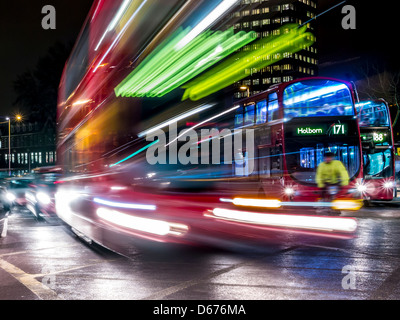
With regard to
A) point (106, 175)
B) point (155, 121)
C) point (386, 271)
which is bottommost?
point (386, 271)

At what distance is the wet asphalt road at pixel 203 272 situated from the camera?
566 cm

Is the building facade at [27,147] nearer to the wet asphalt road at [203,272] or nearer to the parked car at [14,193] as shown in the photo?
the parked car at [14,193]

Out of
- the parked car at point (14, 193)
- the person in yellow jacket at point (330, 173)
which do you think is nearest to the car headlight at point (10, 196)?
the parked car at point (14, 193)

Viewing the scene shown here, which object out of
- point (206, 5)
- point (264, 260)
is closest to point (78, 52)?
point (206, 5)

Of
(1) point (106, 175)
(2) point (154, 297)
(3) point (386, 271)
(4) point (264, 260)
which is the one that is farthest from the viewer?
(1) point (106, 175)

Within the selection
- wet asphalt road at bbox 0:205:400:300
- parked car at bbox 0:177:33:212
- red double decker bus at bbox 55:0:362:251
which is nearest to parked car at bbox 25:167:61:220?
red double decker bus at bbox 55:0:362:251

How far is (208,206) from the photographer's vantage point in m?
13.2

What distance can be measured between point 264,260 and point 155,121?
3623mm

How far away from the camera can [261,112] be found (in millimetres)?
15766

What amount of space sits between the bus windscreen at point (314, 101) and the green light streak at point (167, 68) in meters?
4.47

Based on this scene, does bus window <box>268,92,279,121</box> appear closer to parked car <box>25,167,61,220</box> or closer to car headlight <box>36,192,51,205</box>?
parked car <box>25,167,61,220</box>

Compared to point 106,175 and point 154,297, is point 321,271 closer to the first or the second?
point 154,297

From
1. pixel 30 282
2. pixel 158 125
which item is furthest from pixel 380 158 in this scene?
pixel 30 282

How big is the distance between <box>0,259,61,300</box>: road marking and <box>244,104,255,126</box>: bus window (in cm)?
1039
